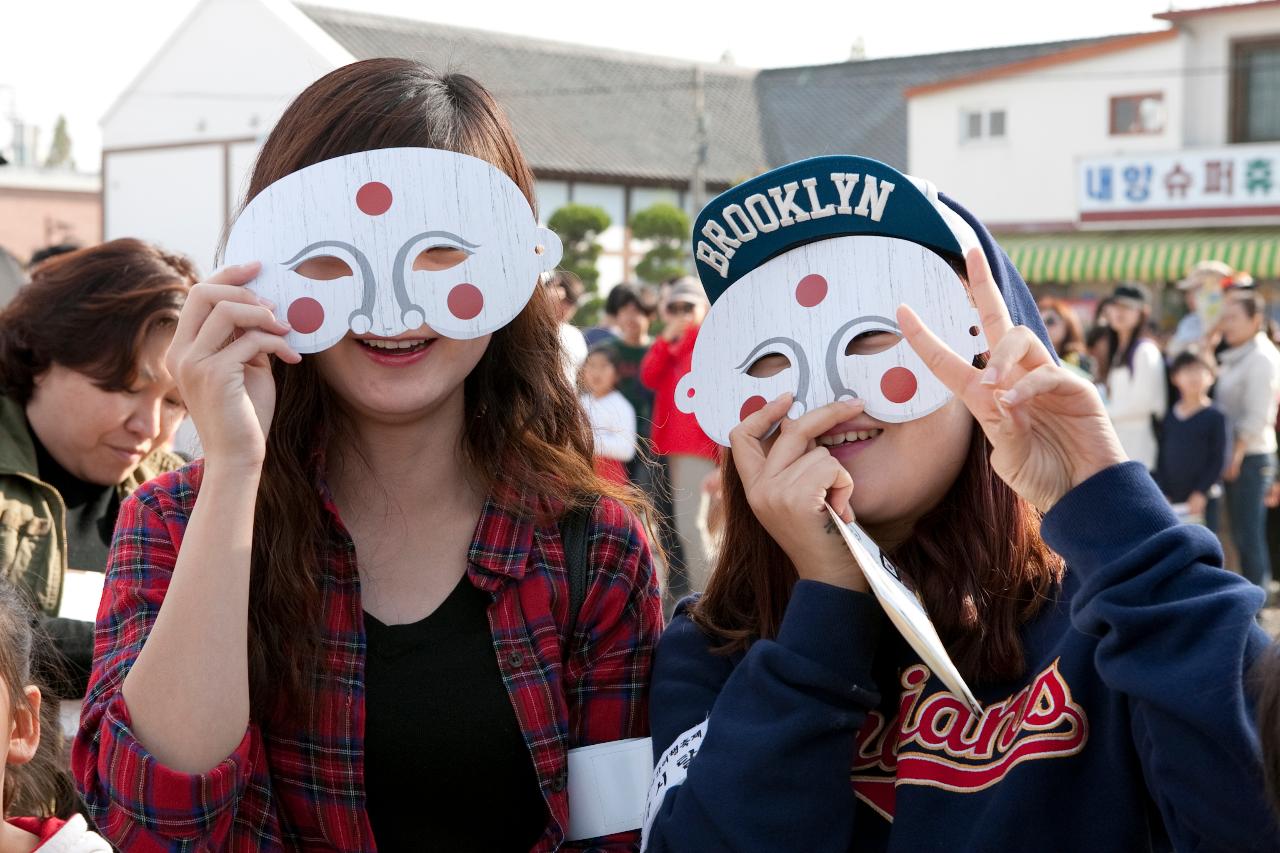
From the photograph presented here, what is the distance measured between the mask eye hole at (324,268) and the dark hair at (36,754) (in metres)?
0.64

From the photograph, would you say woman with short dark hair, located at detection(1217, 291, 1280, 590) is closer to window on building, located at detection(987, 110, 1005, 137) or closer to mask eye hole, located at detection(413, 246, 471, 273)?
mask eye hole, located at detection(413, 246, 471, 273)

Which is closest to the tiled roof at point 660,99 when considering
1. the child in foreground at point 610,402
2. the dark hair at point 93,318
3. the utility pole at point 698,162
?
the utility pole at point 698,162

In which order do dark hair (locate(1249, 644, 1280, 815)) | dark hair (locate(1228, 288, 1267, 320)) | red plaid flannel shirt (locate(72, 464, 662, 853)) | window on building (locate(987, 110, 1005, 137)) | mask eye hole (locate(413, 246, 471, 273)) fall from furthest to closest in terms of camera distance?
1. window on building (locate(987, 110, 1005, 137))
2. dark hair (locate(1228, 288, 1267, 320))
3. mask eye hole (locate(413, 246, 471, 273))
4. red plaid flannel shirt (locate(72, 464, 662, 853))
5. dark hair (locate(1249, 644, 1280, 815))

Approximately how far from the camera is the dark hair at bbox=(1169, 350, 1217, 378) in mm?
7340

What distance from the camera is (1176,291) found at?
76.8 ft

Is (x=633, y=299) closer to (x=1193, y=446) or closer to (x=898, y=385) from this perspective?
(x=1193, y=446)

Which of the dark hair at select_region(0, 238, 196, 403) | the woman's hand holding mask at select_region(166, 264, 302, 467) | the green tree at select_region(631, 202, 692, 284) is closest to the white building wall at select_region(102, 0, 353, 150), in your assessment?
the green tree at select_region(631, 202, 692, 284)

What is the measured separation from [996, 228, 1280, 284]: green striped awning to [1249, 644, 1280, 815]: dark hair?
73.2 feet

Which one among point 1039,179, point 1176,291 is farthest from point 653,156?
point 1176,291

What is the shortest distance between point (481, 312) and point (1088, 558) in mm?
820

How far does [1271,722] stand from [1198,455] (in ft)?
21.2

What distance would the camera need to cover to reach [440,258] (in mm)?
1839

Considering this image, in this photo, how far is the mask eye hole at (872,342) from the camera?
172 centimetres

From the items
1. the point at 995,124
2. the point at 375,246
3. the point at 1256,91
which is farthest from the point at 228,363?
the point at 995,124
